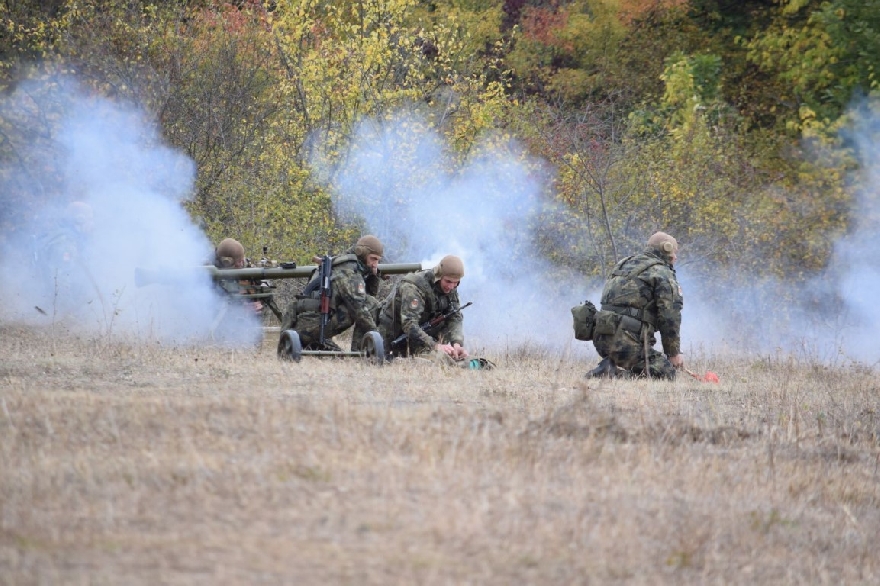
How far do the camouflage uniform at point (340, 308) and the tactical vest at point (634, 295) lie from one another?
231 cm

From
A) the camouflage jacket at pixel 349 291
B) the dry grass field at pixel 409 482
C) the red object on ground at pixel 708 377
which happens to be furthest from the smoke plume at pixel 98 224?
the red object on ground at pixel 708 377

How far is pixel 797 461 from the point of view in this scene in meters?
8.73

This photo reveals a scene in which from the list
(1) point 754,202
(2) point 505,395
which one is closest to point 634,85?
(1) point 754,202

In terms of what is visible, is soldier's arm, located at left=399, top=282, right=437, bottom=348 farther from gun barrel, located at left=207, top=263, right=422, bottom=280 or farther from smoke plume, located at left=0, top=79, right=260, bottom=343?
smoke plume, located at left=0, top=79, right=260, bottom=343

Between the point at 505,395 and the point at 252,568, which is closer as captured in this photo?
the point at 252,568

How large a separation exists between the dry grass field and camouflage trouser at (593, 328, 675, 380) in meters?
2.02

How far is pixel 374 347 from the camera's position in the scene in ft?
39.2

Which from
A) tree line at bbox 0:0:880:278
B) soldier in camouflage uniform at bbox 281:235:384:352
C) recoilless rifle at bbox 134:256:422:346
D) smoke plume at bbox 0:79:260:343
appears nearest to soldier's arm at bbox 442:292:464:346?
soldier in camouflage uniform at bbox 281:235:384:352

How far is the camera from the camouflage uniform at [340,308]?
41.9 ft

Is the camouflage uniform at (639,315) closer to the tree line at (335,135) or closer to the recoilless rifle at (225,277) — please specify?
the recoilless rifle at (225,277)

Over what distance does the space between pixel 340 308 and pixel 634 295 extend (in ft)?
9.12

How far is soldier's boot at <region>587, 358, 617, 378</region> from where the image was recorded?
12.7 meters

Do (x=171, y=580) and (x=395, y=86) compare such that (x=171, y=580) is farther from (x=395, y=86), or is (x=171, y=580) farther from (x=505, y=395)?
(x=395, y=86)

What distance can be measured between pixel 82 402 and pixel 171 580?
3337mm
